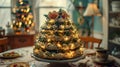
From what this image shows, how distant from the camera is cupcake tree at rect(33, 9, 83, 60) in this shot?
1612mm

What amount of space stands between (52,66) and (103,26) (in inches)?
84.0

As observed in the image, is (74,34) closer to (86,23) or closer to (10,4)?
(86,23)

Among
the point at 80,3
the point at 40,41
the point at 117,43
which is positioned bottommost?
the point at 117,43

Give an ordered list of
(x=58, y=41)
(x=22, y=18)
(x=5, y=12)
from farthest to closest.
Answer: (x=5, y=12) → (x=22, y=18) → (x=58, y=41)

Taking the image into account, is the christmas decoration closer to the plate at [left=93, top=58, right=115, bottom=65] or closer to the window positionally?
the window

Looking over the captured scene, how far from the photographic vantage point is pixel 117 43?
3.23 metres

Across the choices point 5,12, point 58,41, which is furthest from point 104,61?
point 5,12

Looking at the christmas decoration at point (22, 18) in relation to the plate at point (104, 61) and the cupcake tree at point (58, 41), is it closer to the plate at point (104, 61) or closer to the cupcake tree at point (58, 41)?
the cupcake tree at point (58, 41)

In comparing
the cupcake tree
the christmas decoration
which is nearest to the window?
the christmas decoration

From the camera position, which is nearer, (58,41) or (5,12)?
(58,41)

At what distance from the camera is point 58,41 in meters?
1.63

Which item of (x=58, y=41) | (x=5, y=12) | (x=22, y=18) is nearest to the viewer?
(x=58, y=41)

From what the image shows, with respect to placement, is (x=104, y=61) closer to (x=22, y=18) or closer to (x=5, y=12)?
(x=22, y=18)

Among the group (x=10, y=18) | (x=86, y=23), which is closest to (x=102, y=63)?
(x=86, y=23)
